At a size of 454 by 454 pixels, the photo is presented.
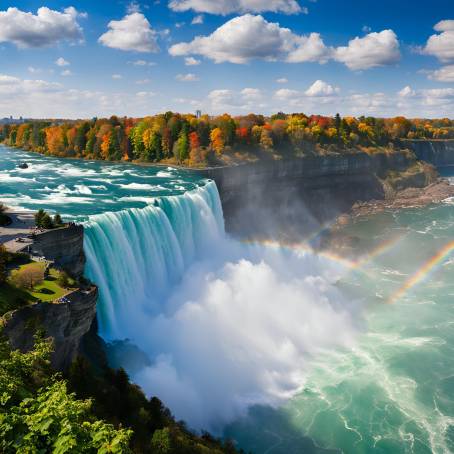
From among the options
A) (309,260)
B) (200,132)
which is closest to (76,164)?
(200,132)

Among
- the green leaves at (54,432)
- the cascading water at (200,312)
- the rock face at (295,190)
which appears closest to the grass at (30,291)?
the cascading water at (200,312)

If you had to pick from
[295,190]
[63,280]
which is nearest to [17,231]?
[63,280]

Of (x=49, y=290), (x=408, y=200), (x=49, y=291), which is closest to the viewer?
(x=49, y=291)

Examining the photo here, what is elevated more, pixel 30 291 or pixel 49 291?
pixel 30 291

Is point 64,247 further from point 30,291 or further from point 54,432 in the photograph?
point 54,432

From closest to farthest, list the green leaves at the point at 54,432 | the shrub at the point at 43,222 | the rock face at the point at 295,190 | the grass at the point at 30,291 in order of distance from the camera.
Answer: the green leaves at the point at 54,432 < the grass at the point at 30,291 < the shrub at the point at 43,222 < the rock face at the point at 295,190

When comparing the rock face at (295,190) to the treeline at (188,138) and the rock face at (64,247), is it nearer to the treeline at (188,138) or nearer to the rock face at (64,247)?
the treeline at (188,138)

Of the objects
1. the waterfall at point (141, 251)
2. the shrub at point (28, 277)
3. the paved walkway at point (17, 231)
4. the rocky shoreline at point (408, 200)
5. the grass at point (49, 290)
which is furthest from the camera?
the rocky shoreline at point (408, 200)
